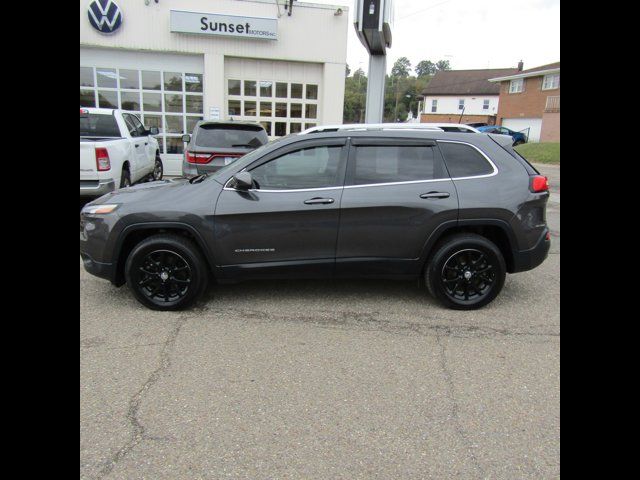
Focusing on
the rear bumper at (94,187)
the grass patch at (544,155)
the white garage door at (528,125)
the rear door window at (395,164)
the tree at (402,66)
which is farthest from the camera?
the tree at (402,66)

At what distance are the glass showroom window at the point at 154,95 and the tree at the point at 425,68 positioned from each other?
449 ft

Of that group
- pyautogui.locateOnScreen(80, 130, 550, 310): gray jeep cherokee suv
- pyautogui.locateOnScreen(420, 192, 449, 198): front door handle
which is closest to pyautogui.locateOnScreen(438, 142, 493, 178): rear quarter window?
pyautogui.locateOnScreen(80, 130, 550, 310): gray jeep cherokee suv

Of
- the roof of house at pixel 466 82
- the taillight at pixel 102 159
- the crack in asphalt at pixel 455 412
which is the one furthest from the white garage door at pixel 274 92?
the roof of house at pixel 466 82

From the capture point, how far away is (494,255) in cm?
441

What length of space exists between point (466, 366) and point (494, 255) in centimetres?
134

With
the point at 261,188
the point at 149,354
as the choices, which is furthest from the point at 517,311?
the point at 149,354

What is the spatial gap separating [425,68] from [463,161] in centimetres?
14860

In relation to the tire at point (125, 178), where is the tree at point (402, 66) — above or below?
above

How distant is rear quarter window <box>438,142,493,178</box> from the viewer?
4461 mm

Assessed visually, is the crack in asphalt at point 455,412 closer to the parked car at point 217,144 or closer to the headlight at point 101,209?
the headlight at point 101,209

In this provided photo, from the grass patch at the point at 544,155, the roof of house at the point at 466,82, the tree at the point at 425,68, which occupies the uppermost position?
the tree at the point at 425,68

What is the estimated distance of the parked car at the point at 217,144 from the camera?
8367 mm
